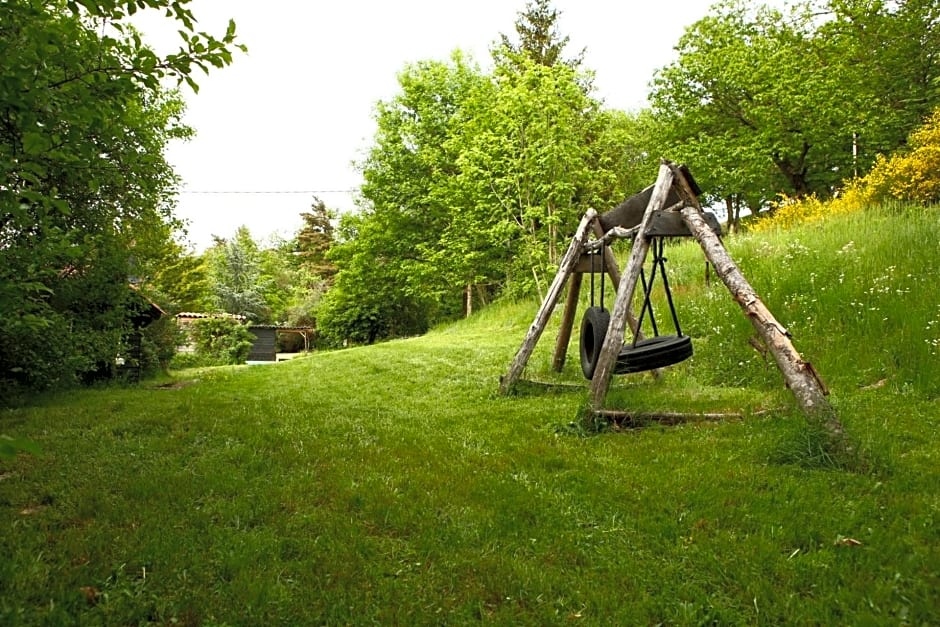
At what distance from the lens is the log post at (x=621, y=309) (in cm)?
553

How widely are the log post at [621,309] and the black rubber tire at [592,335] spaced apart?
314mm

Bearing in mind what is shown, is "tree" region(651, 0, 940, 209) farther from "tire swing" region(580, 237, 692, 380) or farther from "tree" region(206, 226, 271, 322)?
"tree" region(206, 226, 271, 322)

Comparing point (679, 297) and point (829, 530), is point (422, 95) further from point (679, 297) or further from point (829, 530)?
A: point (829, 530)

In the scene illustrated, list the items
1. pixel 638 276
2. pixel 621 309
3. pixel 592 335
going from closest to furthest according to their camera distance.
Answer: pixel 621 309
pixel 638 276
pixel 592 335

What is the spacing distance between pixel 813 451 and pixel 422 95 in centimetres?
2362

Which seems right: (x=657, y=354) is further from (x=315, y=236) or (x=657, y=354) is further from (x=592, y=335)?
(x=315, y=236)

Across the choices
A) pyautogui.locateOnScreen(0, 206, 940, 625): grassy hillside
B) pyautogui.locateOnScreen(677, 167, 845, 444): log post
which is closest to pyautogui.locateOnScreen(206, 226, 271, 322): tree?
pyautogui.locateOnScreen(0, 206, 940, 625): grassy hillside

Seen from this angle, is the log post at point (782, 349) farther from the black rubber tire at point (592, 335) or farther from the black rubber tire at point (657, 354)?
the black rubber tire at point (592, 335)

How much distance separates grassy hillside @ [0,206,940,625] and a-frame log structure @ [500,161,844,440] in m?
0.39

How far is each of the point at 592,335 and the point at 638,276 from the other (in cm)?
102

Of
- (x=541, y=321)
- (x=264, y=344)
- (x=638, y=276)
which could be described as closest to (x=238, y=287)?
(x=264, y=344)

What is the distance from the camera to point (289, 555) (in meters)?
2.96

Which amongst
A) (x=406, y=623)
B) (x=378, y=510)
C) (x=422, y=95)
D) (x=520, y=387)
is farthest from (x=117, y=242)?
(x=422, y=95)

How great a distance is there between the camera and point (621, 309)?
5660mm
